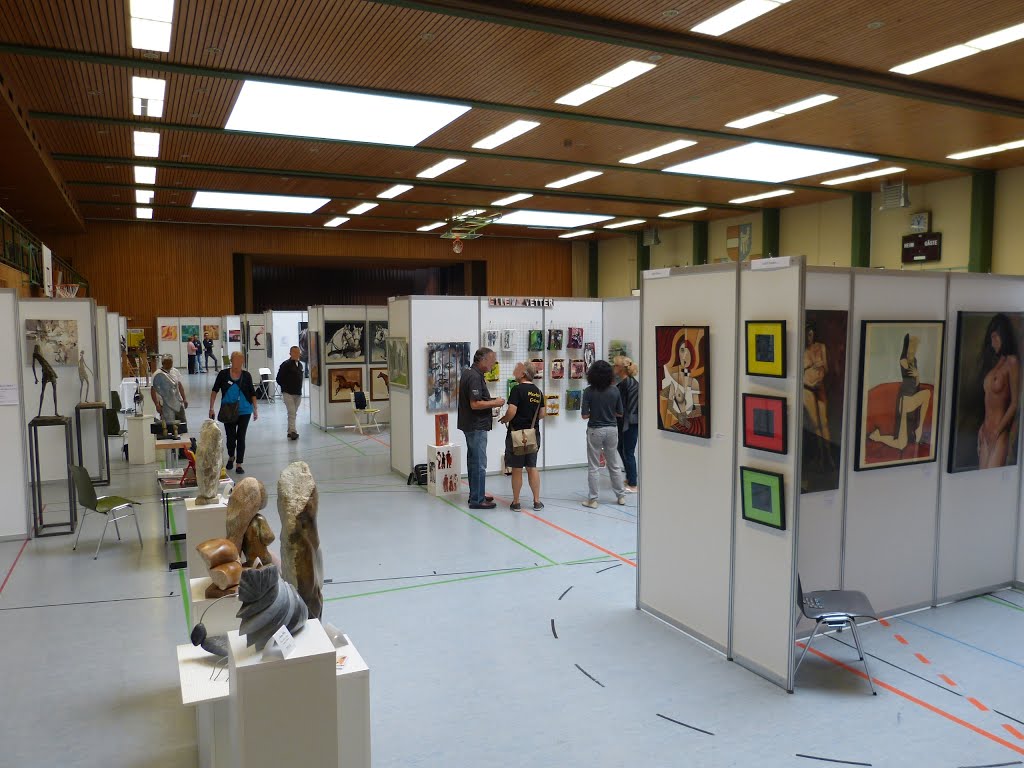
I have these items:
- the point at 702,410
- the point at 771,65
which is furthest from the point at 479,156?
the point at 702,410

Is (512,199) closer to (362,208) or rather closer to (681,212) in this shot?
(362,208)

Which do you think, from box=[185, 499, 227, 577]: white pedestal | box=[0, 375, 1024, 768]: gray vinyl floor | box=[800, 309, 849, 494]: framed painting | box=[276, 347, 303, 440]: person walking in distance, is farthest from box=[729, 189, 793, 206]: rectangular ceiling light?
box=[185, 499, 227, 577]: white pedestal

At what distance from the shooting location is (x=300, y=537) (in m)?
3.43

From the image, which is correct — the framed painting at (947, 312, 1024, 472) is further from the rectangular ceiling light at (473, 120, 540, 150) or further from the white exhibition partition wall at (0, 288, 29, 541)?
the white exhibition partition wall at (0, 288, 29, 541)

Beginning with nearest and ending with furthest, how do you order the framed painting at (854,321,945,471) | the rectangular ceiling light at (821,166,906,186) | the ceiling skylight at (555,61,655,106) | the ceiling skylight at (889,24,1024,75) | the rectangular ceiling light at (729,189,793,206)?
the framed painting at (854,321,945,471) < the ceiling skylight at (889,24,1024,75) < the ceiling skylight at (555,61,655,106) < the rectangular ceiling light at (821,166,906,186) < the rectangular ceiling light at (729,189,793,206)

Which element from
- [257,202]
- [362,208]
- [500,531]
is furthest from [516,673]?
[362,208]

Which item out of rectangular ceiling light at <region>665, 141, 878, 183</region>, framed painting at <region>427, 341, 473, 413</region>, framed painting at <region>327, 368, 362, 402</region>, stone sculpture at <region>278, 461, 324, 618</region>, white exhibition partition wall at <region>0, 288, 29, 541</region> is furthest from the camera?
framed painting at <region>327, 368, 362, 402</region>

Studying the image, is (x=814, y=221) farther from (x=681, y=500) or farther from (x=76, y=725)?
(x=76, y=725)

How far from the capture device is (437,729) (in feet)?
13.1

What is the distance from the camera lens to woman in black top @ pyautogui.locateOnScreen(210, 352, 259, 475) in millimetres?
10219

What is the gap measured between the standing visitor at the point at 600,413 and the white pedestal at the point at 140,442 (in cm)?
724

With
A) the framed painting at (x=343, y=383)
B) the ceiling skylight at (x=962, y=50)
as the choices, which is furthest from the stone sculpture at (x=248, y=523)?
the framed painting at (x=343, y=383)

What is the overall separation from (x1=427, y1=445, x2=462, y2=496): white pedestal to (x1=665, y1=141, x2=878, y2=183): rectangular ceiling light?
7142 millimetres

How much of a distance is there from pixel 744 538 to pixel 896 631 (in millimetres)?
1519
